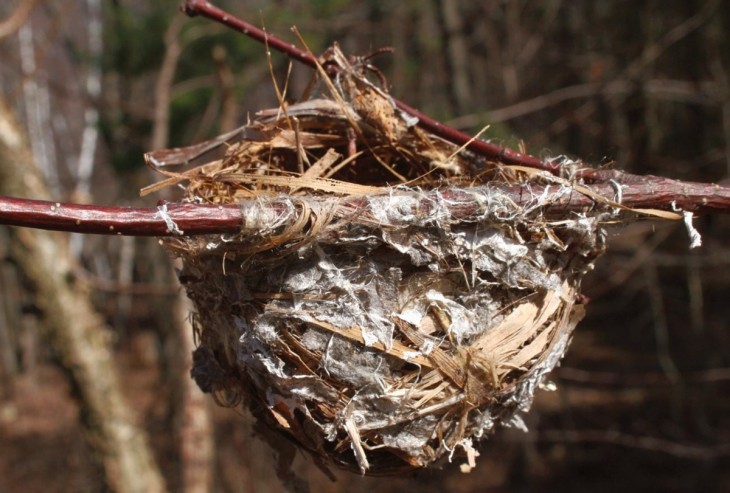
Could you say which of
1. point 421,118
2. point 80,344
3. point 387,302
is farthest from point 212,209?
point 80,344

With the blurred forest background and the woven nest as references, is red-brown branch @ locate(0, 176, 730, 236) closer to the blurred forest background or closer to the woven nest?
the woven nest

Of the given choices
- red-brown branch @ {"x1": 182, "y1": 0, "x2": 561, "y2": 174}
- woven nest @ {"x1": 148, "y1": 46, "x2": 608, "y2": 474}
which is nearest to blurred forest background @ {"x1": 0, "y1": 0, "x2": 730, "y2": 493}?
red-brown branch @ {"x1": 182, "y1": 0, "x2": 561, "y2": 174}

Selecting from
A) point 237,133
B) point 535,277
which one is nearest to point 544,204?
point 535,277

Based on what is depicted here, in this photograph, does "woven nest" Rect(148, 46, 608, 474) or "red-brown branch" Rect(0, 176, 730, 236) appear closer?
"red-brown branch" Rect(0, 176, 730, 236)

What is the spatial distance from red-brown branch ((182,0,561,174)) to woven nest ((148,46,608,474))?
0.10ft

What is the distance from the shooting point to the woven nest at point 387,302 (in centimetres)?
89

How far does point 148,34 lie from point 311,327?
5460 mm

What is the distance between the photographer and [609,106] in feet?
18.9

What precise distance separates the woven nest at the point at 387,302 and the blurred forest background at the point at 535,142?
2.17 m

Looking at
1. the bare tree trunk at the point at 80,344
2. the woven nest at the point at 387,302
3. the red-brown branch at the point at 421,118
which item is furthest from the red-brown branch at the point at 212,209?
the bare tree trunk at the point at 80,344

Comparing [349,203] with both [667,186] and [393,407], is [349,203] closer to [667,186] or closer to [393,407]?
[393,407]

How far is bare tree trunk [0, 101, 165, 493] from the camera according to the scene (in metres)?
2.92

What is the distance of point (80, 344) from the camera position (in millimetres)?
3002

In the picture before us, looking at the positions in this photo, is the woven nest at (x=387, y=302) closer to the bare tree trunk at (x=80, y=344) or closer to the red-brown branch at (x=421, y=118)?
the red-brown branch at (x=421, y=118)
